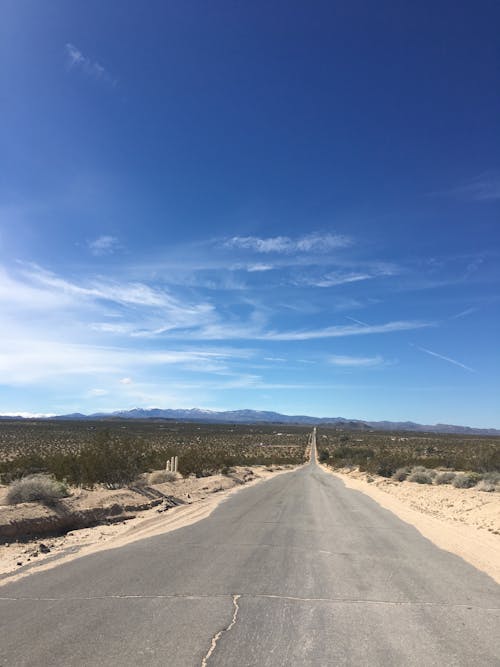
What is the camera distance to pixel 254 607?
6.85 m

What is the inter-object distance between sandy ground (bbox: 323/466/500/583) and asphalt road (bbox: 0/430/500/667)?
883mm

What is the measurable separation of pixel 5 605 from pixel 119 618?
5.69 feet

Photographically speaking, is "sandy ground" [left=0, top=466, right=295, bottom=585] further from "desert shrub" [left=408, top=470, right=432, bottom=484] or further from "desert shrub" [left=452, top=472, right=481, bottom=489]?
"desert shrub" [left=408, top=470, right=432, bottom=484]

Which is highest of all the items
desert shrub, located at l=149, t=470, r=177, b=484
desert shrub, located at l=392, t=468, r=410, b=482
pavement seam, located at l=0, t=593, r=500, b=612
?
pavement seam, located at l=0, t=593, r=500, b=612

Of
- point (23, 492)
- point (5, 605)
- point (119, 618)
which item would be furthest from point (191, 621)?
point (23, 492)

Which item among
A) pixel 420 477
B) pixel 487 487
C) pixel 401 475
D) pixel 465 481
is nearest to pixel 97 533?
pixel 487 487

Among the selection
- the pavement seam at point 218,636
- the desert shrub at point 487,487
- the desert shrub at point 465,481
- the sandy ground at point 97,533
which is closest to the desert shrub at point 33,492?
the sandy ground at point 97,533

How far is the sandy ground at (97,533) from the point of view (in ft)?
31.3

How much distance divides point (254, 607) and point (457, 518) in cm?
1451

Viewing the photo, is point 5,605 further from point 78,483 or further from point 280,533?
point 78,483

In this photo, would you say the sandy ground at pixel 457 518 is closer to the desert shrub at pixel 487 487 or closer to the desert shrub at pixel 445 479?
the desert shrub at pixel 487 487

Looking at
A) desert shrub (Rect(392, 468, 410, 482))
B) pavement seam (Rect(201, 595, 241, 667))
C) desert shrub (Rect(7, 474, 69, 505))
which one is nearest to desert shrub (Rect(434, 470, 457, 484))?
A: desert shrub (Rect(392, 468, 410, 482))

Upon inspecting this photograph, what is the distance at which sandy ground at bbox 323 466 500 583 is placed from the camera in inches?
460

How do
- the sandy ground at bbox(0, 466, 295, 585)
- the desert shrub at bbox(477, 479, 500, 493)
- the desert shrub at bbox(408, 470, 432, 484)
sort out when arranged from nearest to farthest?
the sandy ground at bbox(0, 466, 295, 585)
the desert shrub at bbox(477, 479, 500, 493)
the desert shrub at bbox(408, 470, 432, 484)
